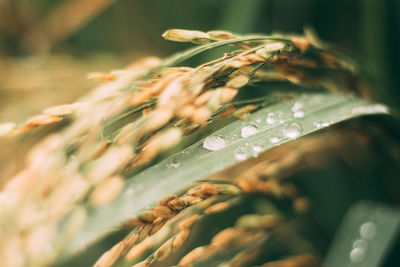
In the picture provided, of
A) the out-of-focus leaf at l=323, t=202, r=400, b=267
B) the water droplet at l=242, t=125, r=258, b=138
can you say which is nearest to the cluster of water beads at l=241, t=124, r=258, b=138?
the water droplet at l=242, t=125, r=258, b=138

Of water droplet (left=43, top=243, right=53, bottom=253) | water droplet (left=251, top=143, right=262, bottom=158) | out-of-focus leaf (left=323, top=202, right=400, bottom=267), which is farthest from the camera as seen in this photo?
out-of-focus leaf (left=323, top=202, right=400, bottom=267)

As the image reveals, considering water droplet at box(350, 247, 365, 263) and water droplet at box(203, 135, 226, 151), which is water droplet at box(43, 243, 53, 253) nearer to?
water droplet at box(203, 135, 226, 151)

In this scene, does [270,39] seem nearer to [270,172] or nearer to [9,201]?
[270,172]

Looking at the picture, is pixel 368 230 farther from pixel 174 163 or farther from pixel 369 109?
pixel 174 163

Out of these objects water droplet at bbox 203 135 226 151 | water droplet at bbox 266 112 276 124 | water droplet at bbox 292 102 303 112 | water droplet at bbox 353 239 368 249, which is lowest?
water droplet at bbox 353 239 368 249

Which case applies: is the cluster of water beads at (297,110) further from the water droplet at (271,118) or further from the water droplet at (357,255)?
the water droplet at (357,255)

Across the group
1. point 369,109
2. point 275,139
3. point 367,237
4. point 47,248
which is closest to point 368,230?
point 367,237

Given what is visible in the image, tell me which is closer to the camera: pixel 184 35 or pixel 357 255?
pixel 184 35
